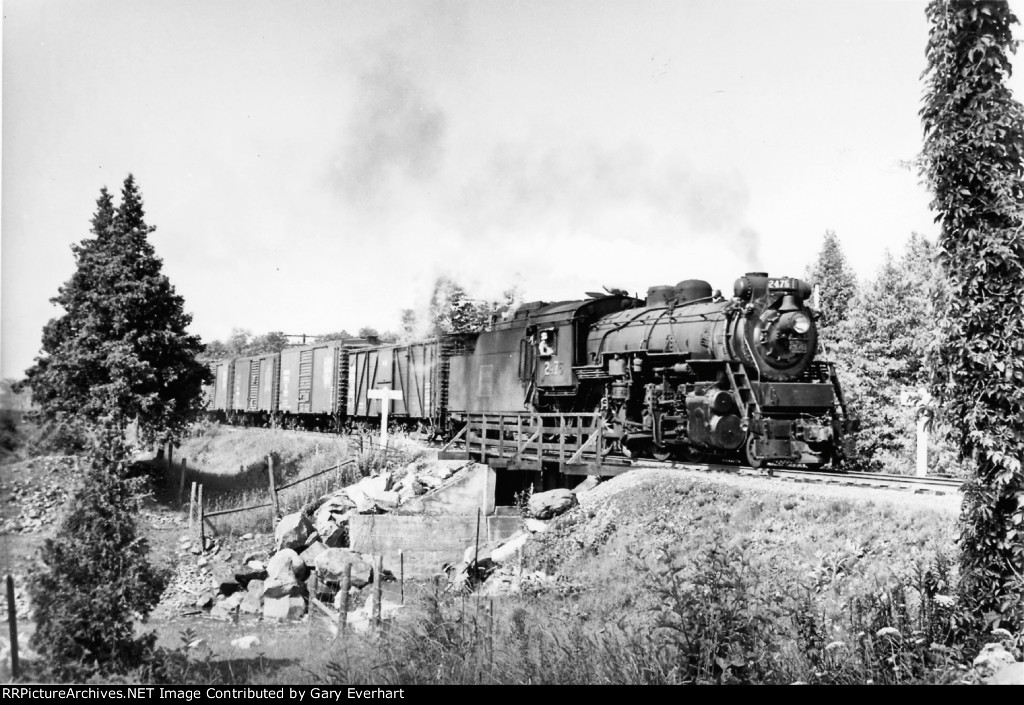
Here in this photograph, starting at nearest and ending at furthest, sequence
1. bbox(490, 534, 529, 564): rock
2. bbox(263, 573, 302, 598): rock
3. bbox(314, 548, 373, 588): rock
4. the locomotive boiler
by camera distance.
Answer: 1. the locomotive boiler
2. bbox(490, 534, 529, 564): rock
3. bbox(263, 573, 302, 598): rock
4. bbox(314, 548, 373, 588): rock

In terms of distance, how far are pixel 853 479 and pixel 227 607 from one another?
38.0 ft

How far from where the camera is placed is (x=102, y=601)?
7.68 metres

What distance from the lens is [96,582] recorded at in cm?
786

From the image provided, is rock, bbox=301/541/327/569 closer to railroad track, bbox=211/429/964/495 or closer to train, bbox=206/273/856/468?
train, bbox=206/273/856/468

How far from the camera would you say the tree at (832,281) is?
102 ft

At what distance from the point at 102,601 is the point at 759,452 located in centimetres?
1047

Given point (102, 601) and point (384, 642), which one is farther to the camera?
point (384, 642)

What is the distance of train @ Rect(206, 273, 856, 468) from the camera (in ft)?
46.5

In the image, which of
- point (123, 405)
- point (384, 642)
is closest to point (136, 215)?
point (123, 405)

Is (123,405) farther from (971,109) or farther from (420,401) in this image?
(971,109)

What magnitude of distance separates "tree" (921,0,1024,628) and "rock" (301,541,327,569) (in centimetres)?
1297

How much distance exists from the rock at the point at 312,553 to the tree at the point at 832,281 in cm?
2078

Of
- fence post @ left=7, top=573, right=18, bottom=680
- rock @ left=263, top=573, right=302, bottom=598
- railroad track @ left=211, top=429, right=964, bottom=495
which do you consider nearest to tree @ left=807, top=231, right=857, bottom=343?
railroad track @ left=211, top=429, right=964, bottom=495
